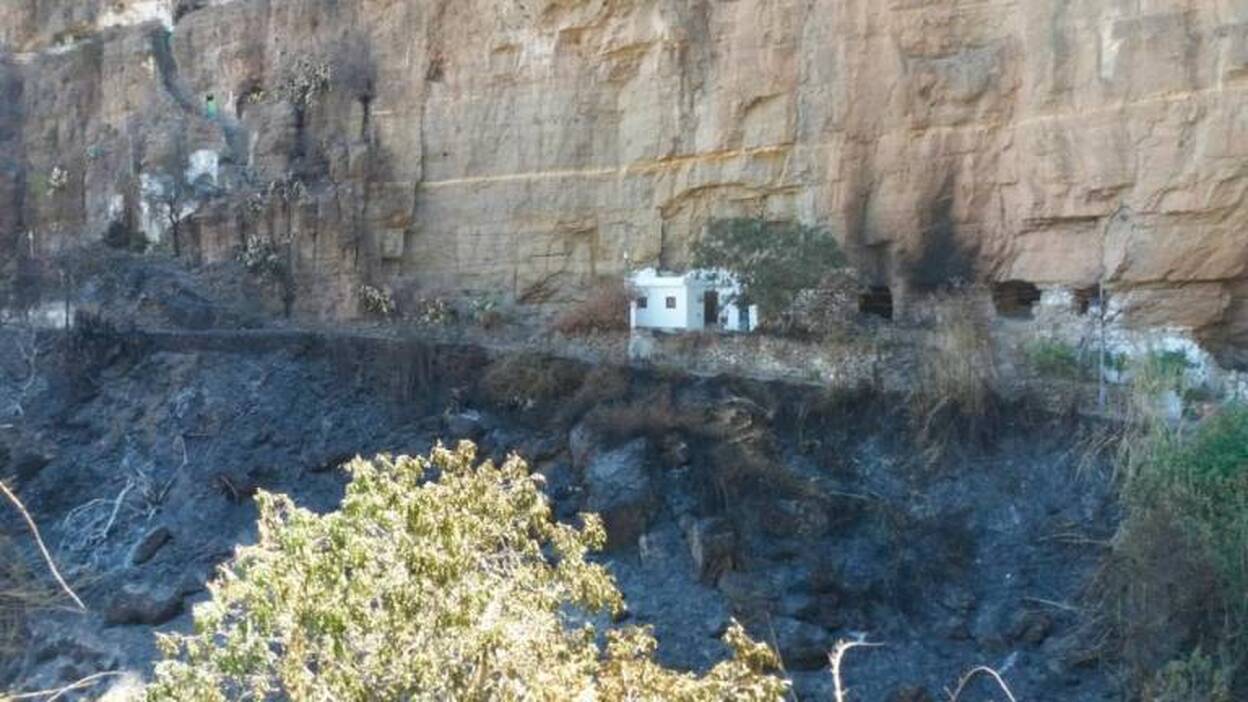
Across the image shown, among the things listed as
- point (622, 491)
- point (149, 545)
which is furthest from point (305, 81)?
point (622, 491)

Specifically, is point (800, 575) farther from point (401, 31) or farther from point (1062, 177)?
point (401, 31)

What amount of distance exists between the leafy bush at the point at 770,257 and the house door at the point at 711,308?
0.58 metres

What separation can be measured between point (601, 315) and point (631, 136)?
135 inches

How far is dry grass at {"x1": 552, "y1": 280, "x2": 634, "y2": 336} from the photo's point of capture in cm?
2369

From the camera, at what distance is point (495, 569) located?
9.59 metres

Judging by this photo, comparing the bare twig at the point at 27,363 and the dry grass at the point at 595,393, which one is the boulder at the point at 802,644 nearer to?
the dry grass at the point at 595,393

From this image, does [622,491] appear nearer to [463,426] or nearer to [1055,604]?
[463,426]

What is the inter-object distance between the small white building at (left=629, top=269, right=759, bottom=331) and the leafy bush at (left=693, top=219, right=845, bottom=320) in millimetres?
300

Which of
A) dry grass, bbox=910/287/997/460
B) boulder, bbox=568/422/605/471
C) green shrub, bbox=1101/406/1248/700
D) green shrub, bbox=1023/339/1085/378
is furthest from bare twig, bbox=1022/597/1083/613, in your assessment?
boulder, bbox=568/422/605/471

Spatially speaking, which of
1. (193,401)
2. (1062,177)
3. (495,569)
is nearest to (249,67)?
(193,401)

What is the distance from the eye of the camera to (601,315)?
23.8 m

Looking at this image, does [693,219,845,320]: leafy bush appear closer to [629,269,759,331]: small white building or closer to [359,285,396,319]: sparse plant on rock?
[629,269,759,331]: small white building

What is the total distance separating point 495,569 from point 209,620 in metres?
1.84

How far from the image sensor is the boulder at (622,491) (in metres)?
19.0
